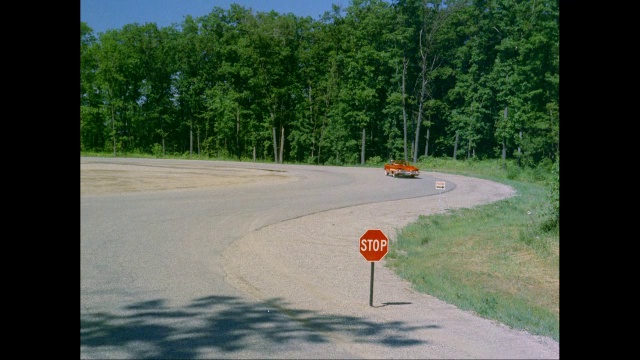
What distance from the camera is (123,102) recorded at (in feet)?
65.3

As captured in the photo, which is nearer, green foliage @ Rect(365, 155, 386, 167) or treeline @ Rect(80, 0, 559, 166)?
treeline @ Rect(80, 0, 559, 166)

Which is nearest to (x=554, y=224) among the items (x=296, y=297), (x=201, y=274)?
(x=296, y=297)

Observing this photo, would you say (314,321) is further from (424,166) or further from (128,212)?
(424,166)

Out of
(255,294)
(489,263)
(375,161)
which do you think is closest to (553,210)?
(489,263)

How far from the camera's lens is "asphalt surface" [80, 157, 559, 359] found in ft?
14.9

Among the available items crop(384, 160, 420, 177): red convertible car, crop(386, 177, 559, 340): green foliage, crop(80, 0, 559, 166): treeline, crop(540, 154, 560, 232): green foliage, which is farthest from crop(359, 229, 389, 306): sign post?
crop(384, 160, 420, 177): red convertible car

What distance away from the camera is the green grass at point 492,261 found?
20.1 feet

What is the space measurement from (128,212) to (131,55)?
527cm

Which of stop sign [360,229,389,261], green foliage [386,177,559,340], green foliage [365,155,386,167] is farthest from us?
green foliage [365,155,386,167]

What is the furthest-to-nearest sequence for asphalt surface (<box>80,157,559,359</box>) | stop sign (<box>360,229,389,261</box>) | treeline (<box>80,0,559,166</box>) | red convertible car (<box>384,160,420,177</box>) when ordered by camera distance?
1. red convertible car (<box>384,160,420,177</box>)
2. treeline (<box>80,0,559,166</box>)
3. stop sign (<box>360,229,389,261</box>)
4. asphalt surface (<box>80,157,559,359</box>)

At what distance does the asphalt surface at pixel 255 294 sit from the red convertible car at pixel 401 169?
10049 millimetres

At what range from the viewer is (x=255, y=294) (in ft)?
21.8

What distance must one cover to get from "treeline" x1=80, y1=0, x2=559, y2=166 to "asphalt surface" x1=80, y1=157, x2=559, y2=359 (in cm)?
382

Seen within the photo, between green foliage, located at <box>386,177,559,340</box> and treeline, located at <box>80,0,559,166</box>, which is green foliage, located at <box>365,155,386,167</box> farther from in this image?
green foliage, located at <box>386,177,559,340</box>
